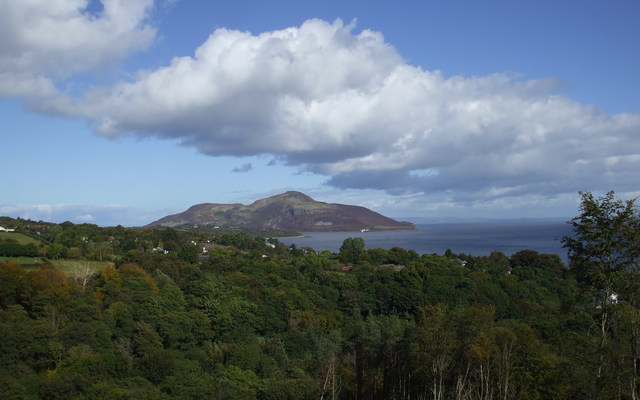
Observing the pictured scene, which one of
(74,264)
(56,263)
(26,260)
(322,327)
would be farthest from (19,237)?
(322,327)

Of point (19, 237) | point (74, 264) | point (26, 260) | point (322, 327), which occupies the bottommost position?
point (322, 327)

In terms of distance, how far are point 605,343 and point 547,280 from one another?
39.6m

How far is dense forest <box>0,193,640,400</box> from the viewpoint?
776cm

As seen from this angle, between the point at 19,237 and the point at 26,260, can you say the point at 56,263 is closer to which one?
the point at 26,260

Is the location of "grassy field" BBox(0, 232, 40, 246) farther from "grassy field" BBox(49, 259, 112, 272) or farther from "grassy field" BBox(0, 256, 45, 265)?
"grassy field" BBox(49, 259, 112, 272)

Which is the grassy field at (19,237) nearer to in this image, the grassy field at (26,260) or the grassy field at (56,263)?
the grassy field at (26,260)

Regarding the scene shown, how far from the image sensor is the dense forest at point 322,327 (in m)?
7.76

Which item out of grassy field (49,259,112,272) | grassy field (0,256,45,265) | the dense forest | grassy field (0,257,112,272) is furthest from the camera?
grassy field (49,259,112,272)

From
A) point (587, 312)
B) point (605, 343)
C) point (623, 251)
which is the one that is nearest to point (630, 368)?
point (605, 343)

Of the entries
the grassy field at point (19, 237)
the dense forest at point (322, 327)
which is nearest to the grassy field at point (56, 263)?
the dense forest at point (322, 327)

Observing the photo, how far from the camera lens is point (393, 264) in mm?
56594

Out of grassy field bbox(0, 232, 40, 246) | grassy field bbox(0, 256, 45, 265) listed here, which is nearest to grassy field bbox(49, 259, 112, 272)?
grassy field bbox(0, 256, 45, 265)

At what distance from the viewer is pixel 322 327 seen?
31.5m

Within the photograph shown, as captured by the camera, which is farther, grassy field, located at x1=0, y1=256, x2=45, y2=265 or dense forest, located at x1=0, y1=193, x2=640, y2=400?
grassy field, located at x1=0, y1=256, x2=45, y2=265
